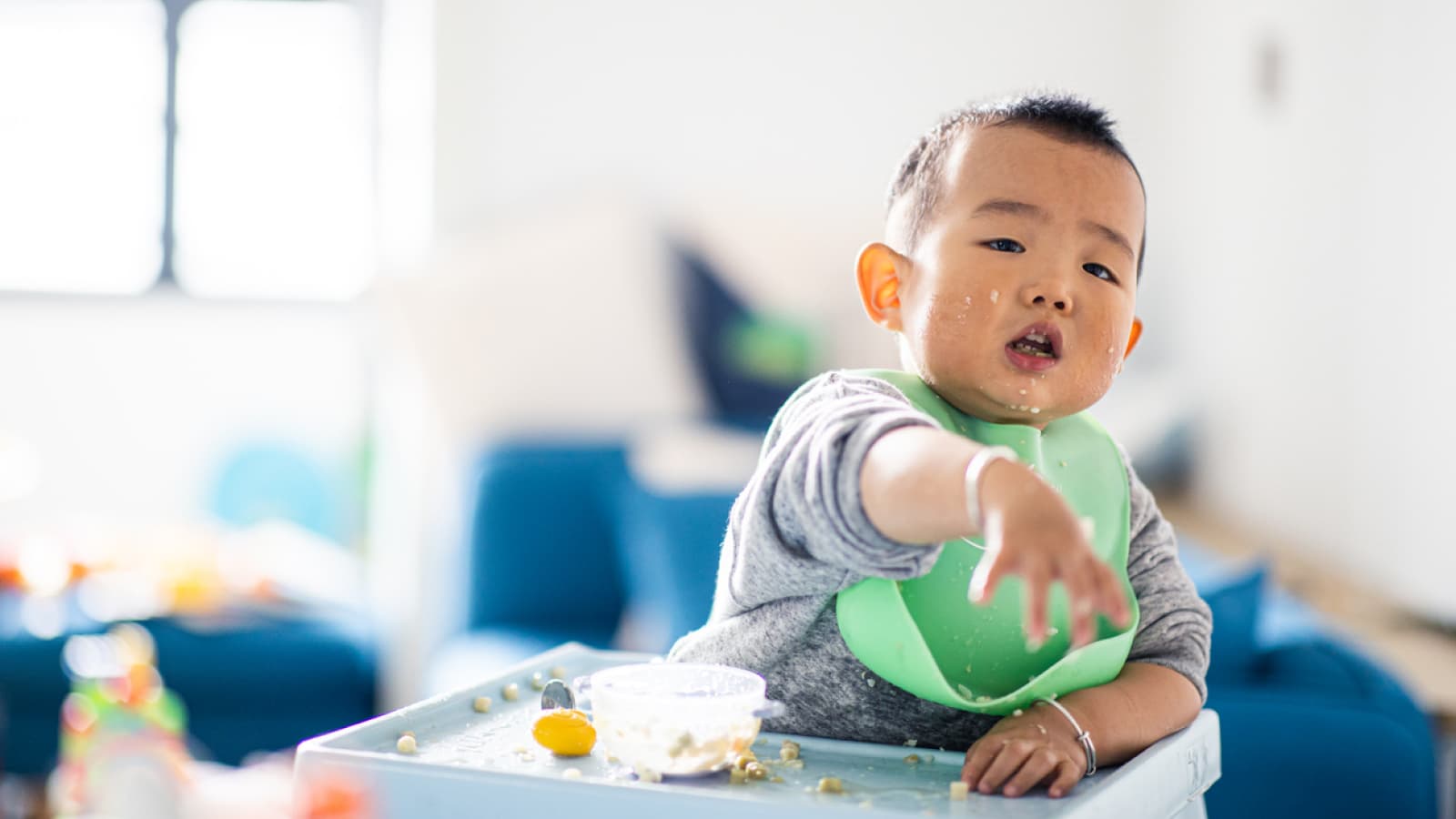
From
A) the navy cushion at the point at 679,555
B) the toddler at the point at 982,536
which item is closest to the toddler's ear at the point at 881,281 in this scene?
the toddler at the point at 982,536

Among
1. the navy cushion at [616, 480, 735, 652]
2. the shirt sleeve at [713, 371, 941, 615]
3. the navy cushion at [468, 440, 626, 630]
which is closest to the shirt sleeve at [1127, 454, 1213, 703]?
the shirt sleeve at [713, 371, 941, 615]

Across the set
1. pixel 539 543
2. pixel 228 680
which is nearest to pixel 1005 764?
pixel 539 543

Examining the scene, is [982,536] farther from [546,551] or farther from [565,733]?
[546,551]

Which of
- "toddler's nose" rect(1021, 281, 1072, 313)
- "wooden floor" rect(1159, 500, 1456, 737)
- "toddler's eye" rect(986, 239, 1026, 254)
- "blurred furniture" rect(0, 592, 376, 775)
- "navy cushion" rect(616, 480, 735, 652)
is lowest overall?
"blurred furniture" rect(0, 592, 376, 775)

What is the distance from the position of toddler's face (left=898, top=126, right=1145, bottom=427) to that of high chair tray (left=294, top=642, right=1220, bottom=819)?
0.18 metres

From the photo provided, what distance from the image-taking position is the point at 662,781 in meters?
0.67

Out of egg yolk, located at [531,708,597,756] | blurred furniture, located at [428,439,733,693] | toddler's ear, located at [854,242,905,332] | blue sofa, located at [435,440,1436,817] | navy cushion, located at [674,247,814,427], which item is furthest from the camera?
navy cushion, located at [674,247,814,427]

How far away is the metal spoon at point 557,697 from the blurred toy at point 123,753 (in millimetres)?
1037

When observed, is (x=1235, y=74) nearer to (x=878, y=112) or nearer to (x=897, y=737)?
(x=878, y=112)

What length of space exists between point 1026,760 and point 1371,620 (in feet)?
4.81

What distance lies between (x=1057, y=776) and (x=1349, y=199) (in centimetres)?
167

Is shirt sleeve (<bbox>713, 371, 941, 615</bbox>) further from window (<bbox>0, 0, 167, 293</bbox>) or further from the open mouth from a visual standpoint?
window (<bbox>0, 0, 167, 293</bbox>)

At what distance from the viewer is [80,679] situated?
256 centimetres

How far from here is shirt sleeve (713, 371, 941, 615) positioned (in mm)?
620
